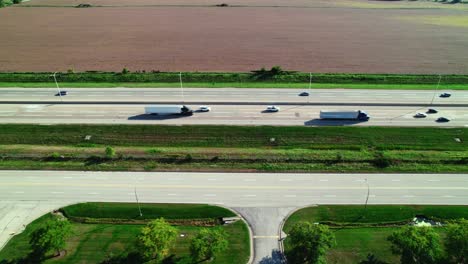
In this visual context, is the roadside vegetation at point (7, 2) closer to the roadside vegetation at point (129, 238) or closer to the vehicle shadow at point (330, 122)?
the roadside vegetation at point (129, 238)

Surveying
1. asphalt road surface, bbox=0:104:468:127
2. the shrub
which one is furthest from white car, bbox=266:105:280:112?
the shrub

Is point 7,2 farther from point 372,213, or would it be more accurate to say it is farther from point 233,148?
point 372,213

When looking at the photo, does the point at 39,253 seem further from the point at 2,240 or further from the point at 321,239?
the point at 321,239

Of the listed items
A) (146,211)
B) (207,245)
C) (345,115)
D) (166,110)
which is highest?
(166,110)

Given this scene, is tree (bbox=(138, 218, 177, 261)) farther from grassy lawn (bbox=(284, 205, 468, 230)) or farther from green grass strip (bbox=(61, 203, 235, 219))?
grassy lawn (bbox=(284, 205, 468, 230))

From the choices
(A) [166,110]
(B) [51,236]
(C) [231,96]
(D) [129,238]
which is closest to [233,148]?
(A) [166,110]

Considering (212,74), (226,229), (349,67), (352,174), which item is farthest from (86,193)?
(349,67)
